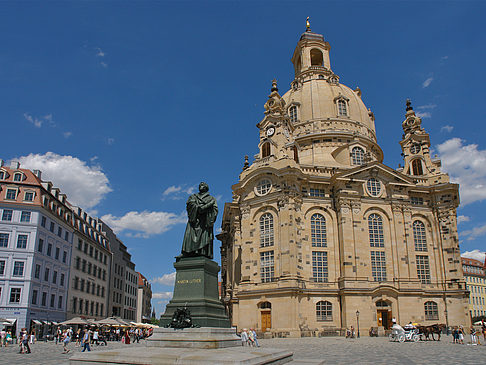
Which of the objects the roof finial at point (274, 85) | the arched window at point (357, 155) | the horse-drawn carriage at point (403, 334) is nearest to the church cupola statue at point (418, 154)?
the arched window at point (357, 155)

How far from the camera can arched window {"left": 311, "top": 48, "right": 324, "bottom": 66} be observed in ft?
258

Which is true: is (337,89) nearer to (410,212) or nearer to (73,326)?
(410,212)

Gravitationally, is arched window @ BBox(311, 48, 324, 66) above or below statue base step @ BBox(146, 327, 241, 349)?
above

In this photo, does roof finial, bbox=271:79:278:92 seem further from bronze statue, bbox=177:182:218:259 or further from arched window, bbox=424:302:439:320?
bronze statue, bbox=177:182:218:259

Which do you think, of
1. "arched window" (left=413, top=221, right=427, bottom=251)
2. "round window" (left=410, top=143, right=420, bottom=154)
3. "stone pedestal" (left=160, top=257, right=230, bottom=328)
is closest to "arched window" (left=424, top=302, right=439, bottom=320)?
"arched window" (left=413, top=221, right=427, bottom=251)

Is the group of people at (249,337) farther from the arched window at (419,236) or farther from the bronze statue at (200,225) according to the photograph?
the arched window at (419,236)

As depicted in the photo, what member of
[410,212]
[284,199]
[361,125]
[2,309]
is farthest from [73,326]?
[361,125]

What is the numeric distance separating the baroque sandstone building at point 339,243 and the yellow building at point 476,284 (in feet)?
147

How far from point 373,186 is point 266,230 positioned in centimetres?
1551

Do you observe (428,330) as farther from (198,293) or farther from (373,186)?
(198,293)

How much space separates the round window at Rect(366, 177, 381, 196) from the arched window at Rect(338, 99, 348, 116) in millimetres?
16486

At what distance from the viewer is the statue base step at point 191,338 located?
43.2ft

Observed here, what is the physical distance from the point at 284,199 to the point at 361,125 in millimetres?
25535

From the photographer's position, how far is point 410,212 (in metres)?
53.0
